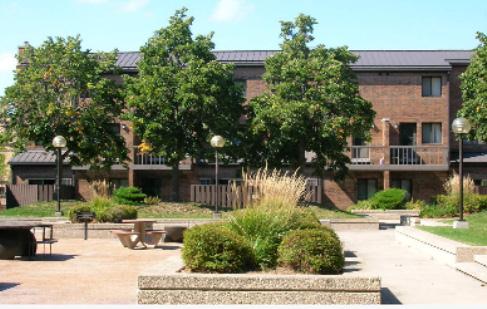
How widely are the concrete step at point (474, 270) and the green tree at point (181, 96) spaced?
19.3 metres

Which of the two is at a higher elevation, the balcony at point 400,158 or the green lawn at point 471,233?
the balcony at point 400,158

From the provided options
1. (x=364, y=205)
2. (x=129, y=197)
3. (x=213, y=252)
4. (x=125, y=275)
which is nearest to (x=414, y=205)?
(x=364, y=205)

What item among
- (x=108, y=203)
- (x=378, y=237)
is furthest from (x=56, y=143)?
(x=378, y=237)

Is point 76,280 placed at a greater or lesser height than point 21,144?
lesser

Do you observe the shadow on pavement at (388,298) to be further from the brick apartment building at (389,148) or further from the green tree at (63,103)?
the brick apartment building at (389,148)

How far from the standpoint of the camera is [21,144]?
35062 millimetres

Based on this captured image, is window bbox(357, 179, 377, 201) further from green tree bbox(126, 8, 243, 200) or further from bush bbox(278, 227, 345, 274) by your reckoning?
bush bbox(278, 227, 345, 274)

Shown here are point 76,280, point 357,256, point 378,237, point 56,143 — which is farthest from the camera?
point 56,143

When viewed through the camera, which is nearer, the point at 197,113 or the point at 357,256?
the point at 357,256

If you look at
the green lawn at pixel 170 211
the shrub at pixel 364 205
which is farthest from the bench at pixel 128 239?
the shrub at pixel 364 205

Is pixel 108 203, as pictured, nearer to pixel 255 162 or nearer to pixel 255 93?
pixel 255 162

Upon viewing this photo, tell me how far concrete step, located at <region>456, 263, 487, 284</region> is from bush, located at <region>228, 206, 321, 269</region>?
2.80m

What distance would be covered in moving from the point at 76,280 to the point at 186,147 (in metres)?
21.4

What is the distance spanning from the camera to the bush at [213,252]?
1076 cm
